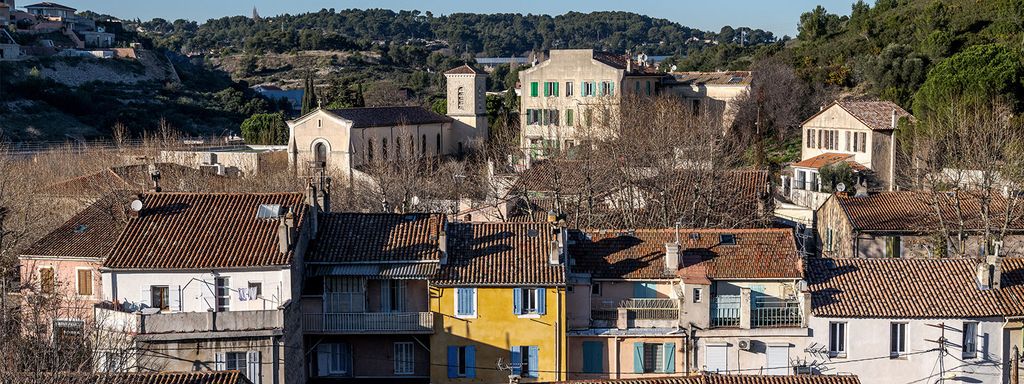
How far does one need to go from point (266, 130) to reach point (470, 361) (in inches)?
2201

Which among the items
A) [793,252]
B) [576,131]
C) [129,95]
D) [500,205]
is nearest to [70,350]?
[793,252]

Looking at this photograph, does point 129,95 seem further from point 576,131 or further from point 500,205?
point 500,205

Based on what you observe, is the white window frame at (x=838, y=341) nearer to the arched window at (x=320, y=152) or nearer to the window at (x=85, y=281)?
the window at (x=85, y=281)

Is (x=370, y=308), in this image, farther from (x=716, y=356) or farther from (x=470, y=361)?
(x=716, y=356)

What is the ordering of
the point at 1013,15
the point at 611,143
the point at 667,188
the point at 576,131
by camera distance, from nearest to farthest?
the point at 667,188, the point at 611,143, the point at 576,131, the point at 1013,15

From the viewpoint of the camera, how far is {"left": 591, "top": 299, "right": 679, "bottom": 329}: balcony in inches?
1187

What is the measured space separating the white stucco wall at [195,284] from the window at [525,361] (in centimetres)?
527

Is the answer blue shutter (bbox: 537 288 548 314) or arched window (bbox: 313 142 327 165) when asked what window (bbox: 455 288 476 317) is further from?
arched window (bbox: 313 142 327 165)

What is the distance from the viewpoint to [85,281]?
33.1 meters

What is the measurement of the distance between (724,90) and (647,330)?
49.1m

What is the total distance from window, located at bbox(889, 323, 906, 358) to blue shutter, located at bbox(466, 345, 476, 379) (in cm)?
921

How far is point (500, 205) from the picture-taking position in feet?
149

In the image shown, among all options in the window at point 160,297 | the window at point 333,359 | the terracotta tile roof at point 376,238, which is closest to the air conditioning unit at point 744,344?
the terracotta tile roof at point 376,238

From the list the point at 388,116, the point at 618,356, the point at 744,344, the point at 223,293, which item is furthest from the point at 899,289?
the point at 388,116
